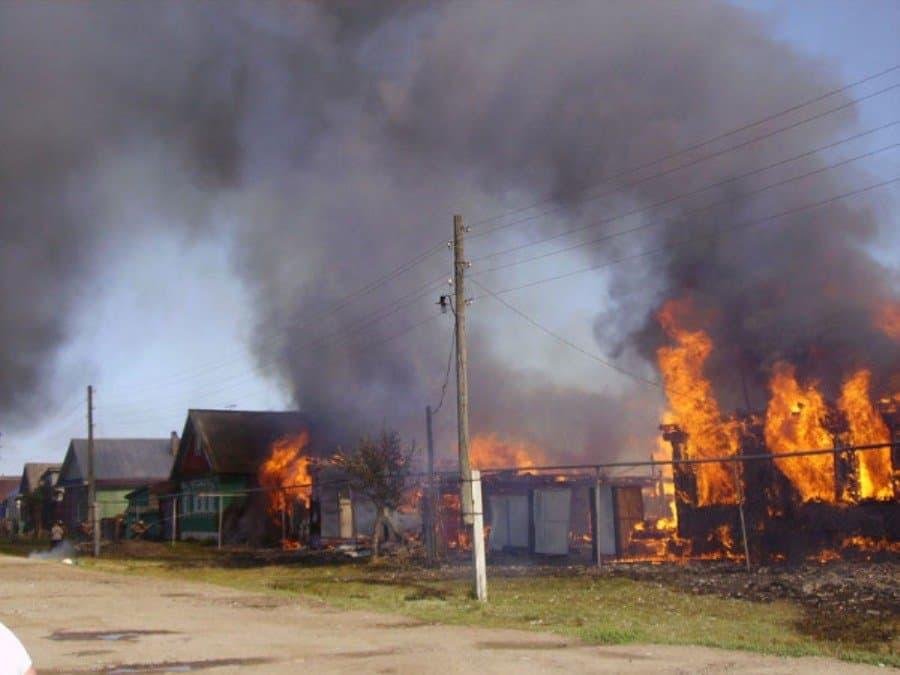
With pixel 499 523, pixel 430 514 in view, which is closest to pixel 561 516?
pixel 499 523

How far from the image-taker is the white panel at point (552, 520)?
24.1 metres

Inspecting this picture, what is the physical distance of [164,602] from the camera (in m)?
18.2

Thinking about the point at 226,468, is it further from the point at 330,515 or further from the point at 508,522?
the point at 508,522

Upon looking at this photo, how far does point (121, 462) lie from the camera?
6881 centimetres

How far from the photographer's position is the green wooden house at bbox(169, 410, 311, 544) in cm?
4253

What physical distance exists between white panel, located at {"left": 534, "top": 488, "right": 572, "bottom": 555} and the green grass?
2556mm

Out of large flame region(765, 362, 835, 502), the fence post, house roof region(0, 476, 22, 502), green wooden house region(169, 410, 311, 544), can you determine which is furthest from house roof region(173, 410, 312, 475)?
house roof region(0, 476, 22, 502)

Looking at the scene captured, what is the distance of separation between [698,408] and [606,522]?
290 inches

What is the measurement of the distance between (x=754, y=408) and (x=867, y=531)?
744 cm

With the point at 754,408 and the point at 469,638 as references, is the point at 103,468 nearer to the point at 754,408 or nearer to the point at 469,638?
the point at 754,408

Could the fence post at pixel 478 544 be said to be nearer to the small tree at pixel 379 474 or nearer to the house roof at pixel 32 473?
the small tree at pixel 379 474

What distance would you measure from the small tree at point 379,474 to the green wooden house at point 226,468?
14813mm

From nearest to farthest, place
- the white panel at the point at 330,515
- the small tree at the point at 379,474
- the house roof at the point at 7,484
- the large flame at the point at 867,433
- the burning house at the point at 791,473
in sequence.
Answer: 1. the burning house at the point at 791,473
2. the large flame at the point at 867,433
3. the small tree at the point at 379,474
4. the white panel at the point at 330,515
5. the house roof at the point at 7,484

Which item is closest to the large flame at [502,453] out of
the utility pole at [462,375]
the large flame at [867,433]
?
the large flame at [867,433]
